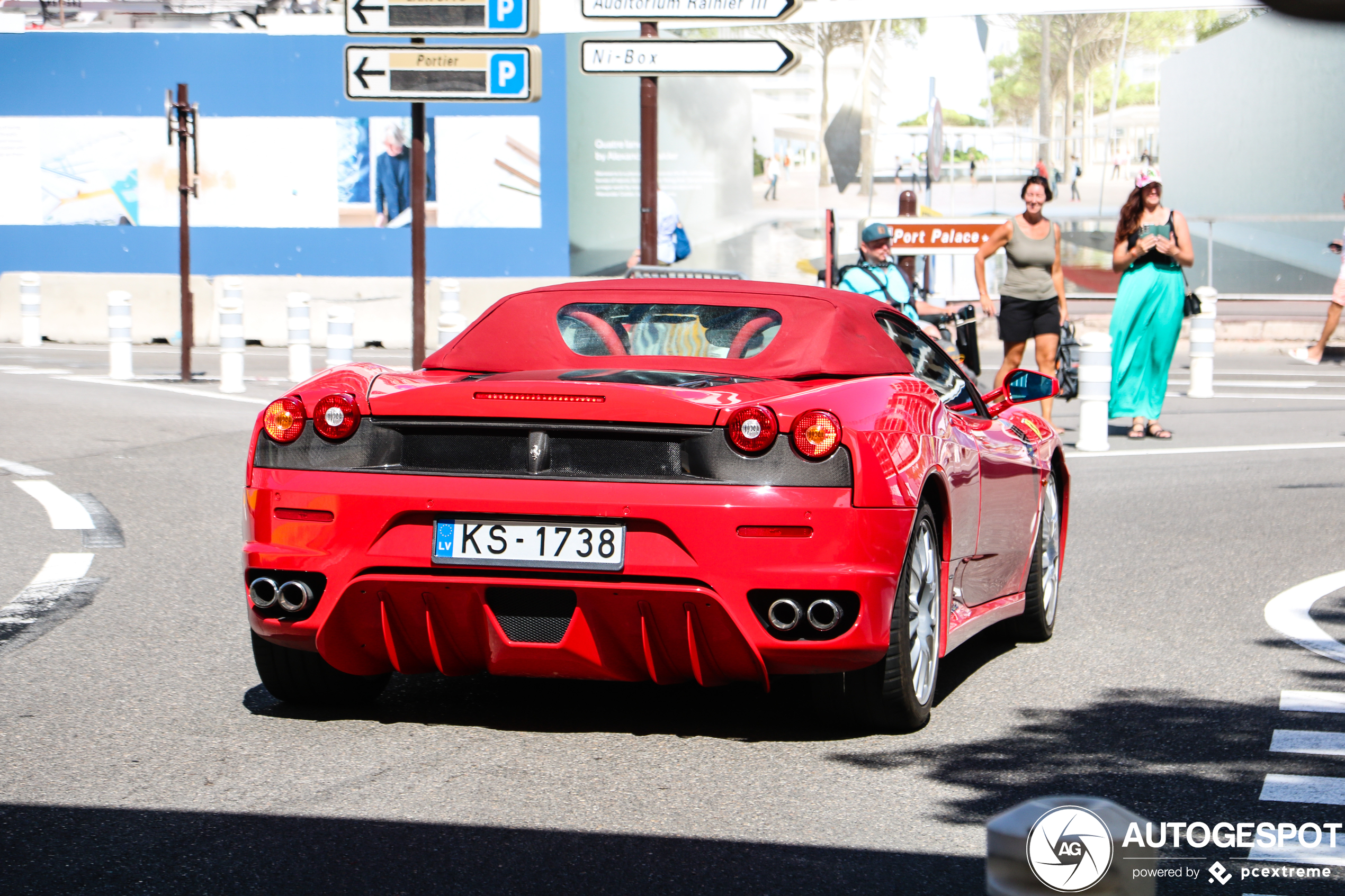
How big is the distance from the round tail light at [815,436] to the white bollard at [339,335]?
1143 centimetres

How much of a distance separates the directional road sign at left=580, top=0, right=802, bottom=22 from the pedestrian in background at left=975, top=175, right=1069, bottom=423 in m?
2.62

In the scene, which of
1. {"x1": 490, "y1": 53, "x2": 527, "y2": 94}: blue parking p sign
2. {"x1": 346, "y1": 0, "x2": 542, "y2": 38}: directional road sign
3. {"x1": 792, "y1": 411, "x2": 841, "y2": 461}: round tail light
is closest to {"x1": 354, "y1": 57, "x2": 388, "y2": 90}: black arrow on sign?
{"x1": 346, "y1": 0, "x2": 542, "y2": 38}: directional road sign

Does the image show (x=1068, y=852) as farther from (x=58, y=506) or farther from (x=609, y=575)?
(x=58, y=506)

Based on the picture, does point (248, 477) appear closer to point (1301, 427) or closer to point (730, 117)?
point (1301, 427)

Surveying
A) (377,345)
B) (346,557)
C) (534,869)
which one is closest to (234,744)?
(346,557)

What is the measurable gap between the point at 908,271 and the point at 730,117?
50.9 ft

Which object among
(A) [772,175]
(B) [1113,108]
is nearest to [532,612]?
(A) [772,175]

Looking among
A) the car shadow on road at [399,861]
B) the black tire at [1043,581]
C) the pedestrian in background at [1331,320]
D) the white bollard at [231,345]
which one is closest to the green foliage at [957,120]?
the pedestrian in background at [1331,320]

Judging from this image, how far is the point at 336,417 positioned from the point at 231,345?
1292cm

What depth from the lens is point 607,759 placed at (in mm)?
4941

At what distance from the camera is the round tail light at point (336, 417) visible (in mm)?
5043

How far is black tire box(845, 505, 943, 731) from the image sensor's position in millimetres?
5090

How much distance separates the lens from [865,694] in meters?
5.14

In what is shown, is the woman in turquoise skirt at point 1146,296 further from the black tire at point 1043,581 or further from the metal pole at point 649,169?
the black tire at point 1043,581
